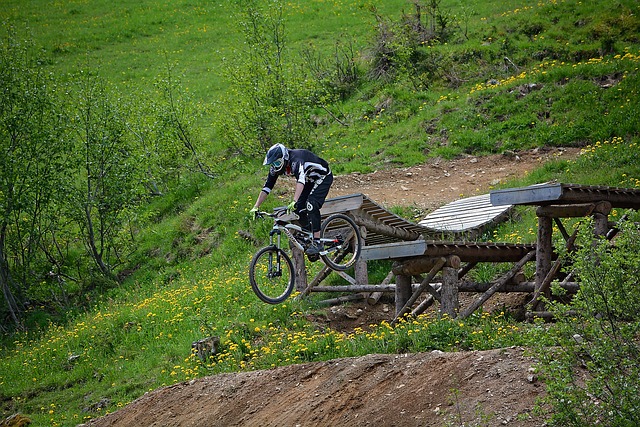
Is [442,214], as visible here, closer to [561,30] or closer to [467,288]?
[467,288]

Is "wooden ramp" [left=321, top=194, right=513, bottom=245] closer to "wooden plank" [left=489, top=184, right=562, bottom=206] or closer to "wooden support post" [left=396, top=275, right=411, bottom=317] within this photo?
"wooden support post" [left=396, top=275, right=411, bottom=317]

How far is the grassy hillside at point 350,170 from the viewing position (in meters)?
16.9

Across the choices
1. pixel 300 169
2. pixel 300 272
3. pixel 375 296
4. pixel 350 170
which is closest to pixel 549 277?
pixel 300 169

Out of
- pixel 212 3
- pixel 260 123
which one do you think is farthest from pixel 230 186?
pixel 212 3

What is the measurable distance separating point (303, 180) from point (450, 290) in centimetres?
325

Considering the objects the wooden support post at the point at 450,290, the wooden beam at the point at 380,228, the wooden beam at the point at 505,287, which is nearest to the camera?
the wooden support post at the point at 450,290

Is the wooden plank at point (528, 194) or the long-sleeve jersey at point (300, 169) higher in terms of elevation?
the long-sleeve jersey at point (300, 169)

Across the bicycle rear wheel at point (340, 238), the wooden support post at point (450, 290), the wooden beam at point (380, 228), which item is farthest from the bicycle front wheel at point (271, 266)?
the wooden support post at point (450, 290)

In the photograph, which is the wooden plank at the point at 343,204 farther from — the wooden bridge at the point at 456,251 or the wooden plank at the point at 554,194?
the wooden plank at the point at 554,194

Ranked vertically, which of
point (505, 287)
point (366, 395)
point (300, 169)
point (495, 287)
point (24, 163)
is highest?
point (24, 163)

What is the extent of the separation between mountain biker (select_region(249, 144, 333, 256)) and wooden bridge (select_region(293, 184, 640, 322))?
1407mm

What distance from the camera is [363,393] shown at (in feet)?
39.6

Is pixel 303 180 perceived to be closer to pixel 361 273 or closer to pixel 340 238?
pixel 340 238

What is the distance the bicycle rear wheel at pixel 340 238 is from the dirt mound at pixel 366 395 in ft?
7.08
